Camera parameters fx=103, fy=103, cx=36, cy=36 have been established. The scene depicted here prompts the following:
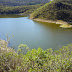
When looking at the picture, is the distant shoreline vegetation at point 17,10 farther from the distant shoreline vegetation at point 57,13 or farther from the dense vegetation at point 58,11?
the distant shoreline vegetation at point 57,13

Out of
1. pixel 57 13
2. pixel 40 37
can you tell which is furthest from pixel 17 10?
pixel 40 37

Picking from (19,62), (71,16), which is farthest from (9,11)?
(19,62)

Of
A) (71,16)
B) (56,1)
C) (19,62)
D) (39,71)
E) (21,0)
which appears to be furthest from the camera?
(21,0)

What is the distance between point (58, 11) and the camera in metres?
36.7

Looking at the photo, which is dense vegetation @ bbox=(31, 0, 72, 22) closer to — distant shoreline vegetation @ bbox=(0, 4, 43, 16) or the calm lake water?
the calm lake water

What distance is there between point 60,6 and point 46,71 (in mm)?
37439

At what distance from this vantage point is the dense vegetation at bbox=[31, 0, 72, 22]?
3644 cm

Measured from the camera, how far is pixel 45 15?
129 ft

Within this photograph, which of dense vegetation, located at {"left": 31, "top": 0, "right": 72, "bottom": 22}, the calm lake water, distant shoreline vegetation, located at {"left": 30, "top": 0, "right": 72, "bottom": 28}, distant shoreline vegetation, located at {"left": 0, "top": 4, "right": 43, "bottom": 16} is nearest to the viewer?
the calm lake water

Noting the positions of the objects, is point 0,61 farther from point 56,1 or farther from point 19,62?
point 56,1

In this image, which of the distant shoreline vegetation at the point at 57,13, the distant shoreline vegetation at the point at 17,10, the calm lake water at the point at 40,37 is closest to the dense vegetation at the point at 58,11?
the distant shoreline vegetation at the point at 57,13

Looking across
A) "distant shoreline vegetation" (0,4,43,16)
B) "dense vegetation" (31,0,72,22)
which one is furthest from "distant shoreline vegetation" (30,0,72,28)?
"distant shoreline vegetation" (0,4,43,16)

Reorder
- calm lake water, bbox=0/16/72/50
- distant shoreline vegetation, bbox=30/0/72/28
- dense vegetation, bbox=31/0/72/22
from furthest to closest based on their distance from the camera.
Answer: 1. dense vegetation, bbox=31/0/72/22
2. distant shoreline vegetation, bbox=30/0/72/28
3. calm lake water, bbox=0/16/72/50

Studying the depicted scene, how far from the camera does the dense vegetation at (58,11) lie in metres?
36.4
